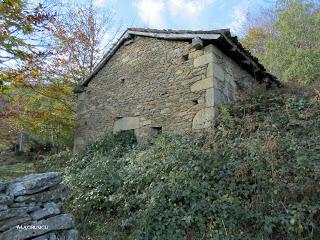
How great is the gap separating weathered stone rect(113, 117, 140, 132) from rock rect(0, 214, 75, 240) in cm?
476

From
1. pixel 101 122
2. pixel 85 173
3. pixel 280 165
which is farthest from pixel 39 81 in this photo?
pixel 280 165

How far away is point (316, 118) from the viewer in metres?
5.91

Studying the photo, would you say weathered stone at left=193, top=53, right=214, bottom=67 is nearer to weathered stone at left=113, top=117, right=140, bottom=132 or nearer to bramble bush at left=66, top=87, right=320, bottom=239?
bramble bush at left=66, top=87, right=320, bottom=239

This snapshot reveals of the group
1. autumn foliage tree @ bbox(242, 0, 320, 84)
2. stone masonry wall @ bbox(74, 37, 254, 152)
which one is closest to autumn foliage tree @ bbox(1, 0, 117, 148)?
stone masonry wall @ bbox(74, 37, 254, 152)

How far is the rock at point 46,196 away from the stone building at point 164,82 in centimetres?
382

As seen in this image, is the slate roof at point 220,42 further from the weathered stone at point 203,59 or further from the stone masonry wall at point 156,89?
the weathered stone at point 203,59

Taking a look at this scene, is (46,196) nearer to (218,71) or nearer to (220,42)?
(218,71)

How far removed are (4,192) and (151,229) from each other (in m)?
2.17

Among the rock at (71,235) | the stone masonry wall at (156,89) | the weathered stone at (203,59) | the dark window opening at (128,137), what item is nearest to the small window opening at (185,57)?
the stone masonry wall at (156,89)

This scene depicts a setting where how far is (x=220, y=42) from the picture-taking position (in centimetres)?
737

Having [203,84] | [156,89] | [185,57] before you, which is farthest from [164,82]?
[203,84]

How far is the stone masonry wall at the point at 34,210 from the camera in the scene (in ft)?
12.1

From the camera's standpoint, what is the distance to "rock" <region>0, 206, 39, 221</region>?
145 inches

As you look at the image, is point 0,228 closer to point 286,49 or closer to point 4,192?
point 4,192
